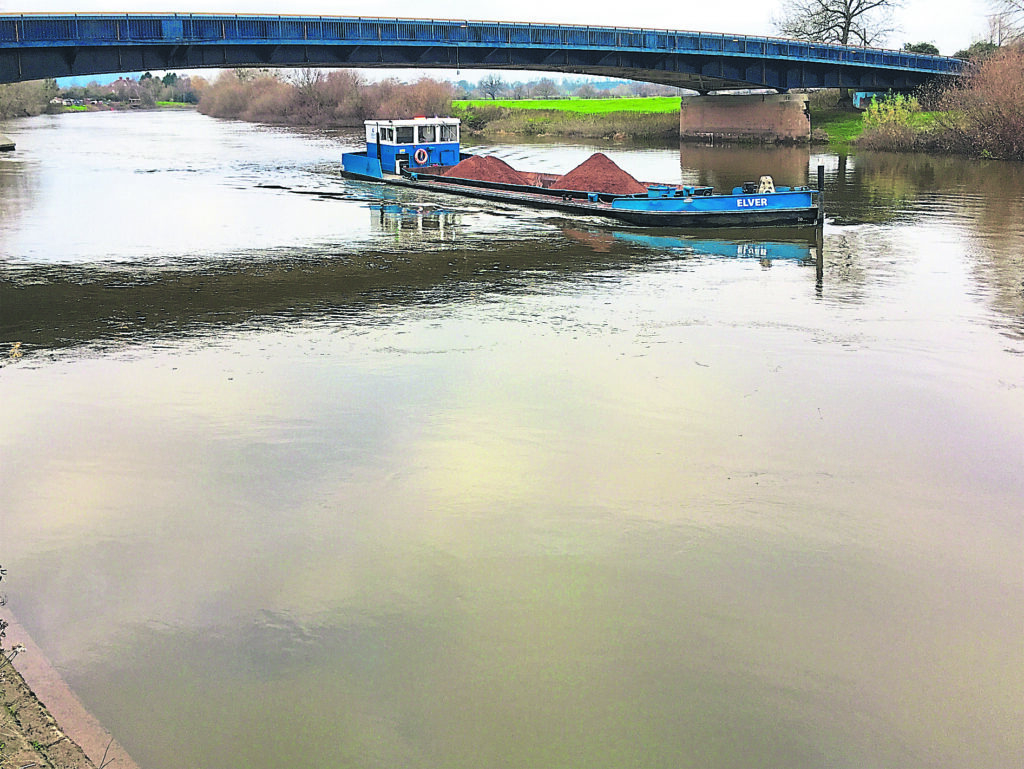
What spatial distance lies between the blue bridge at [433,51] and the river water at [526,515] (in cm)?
2039

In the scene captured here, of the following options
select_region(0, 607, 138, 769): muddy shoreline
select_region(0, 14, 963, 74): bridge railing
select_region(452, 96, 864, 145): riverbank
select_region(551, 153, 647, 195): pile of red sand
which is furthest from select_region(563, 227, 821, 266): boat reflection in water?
select_region(452, 96, 864, 145): riverbank

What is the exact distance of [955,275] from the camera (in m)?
21.3

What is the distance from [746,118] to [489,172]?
35.6 metres

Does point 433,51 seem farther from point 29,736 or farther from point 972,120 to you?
point 29,736

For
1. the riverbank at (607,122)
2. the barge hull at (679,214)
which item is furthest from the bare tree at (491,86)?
the barge hull at (679,214)

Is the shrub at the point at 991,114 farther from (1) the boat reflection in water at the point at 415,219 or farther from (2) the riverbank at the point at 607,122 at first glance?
(1) the boat reflection in water at the point at 415,219

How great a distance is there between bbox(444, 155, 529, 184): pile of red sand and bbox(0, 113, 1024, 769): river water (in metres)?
15.1

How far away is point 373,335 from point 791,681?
423 inches

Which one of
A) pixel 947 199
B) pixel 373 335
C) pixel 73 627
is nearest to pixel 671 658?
pixel 73 627

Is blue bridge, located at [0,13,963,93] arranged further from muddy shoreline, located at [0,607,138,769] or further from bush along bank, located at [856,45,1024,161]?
muddy shoreline, located at [0,607,138,769]

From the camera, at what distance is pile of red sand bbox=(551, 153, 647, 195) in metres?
31.2

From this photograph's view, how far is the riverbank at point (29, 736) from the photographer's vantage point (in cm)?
567

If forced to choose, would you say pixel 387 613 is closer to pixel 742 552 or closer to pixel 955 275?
pixel 742 552

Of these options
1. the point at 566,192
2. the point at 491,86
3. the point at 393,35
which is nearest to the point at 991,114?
the point at 566,192
